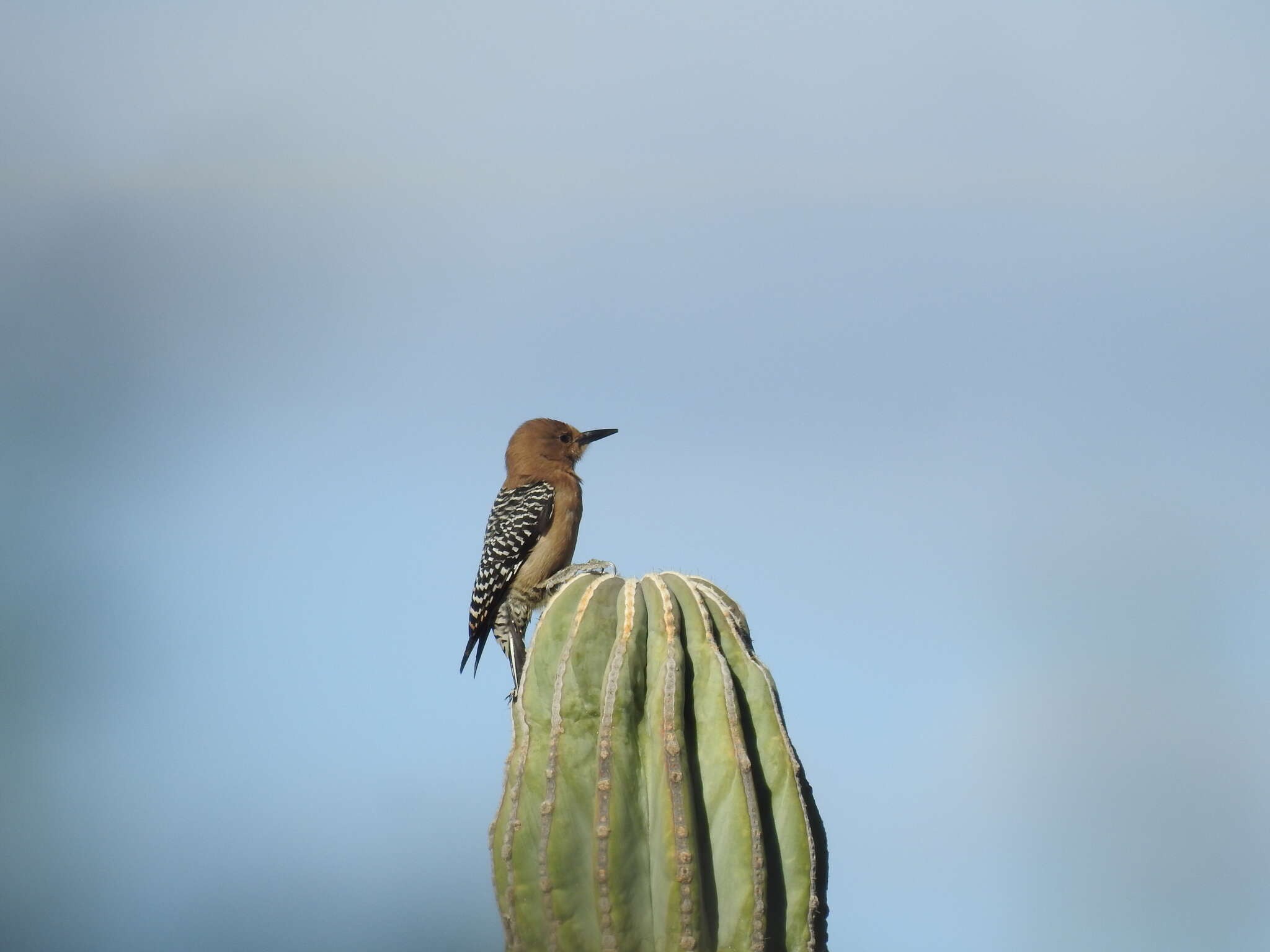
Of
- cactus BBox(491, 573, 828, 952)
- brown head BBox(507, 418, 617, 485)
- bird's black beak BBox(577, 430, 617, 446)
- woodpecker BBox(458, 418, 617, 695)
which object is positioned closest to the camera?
cactus BBox(491, 573, 828, 952)

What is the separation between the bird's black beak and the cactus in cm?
403

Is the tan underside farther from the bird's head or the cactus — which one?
the cactus

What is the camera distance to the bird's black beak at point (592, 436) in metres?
6.78

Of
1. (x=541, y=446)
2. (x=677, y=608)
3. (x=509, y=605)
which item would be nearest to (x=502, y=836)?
(x=677, y=608)

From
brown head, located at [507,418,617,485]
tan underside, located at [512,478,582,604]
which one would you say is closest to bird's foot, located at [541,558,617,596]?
tan underside, located at [512,478,582,604]

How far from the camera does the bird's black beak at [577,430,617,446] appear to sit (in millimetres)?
6781

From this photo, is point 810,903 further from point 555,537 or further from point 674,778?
point 555,537

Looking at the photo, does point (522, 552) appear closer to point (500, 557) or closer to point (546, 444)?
point (500, 557)

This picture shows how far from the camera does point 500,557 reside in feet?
20.4

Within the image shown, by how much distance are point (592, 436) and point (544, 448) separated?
290mm

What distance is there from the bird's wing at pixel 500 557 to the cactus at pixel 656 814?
3.45m

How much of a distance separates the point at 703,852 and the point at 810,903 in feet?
0.78

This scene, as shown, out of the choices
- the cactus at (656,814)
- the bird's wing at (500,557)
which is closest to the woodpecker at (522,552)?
the bird's wing at (500,557)

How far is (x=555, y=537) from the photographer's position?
20.7 feet
